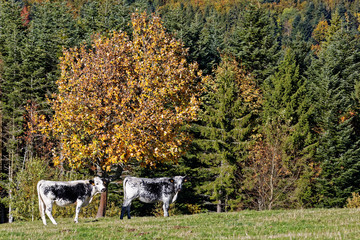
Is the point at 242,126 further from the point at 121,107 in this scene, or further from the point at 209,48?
the point at 209,48

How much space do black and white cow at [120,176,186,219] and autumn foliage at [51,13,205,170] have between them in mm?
1947

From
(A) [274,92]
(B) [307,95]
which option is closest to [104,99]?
(A) [274,92]

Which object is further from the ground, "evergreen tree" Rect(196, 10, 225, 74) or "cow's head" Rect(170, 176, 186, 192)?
"evergreen tree" Rect(196, 10, 225, 74)

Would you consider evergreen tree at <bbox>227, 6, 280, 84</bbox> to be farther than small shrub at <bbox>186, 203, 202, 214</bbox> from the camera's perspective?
Yes

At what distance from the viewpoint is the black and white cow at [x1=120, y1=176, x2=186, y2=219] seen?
898 inches

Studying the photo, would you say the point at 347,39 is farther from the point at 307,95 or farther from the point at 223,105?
the point at 223,105

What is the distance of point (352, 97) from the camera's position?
179 ft

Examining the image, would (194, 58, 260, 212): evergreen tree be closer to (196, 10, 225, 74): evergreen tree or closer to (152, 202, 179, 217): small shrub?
(152, 202, 179, 217): small shrub

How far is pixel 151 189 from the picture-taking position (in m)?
23.0

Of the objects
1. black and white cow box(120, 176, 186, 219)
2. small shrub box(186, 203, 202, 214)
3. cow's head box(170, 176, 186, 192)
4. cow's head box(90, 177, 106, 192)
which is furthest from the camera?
small shrub box(186, 203, 202, 214)

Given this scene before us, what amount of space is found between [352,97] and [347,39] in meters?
11.0

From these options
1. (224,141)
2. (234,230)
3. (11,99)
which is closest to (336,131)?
(224,141)

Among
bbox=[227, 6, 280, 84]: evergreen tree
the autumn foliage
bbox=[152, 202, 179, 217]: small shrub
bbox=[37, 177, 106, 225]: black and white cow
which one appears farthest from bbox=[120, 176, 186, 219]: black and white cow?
bbox=[227, 6, 280, 84]: evergreen tree

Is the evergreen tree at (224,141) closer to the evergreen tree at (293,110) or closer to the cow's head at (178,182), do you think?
Answer: the evergreen tree at (293,110)
